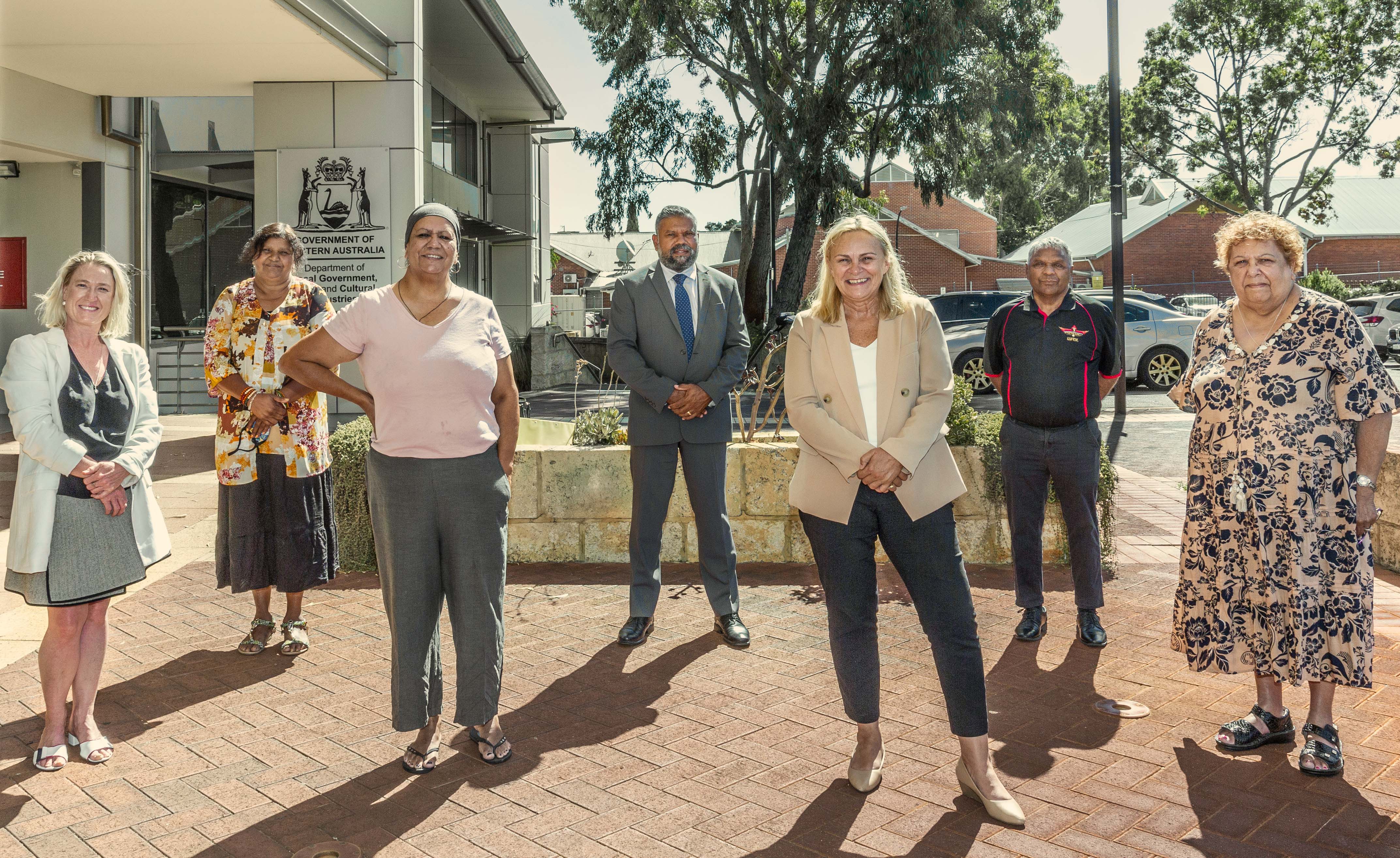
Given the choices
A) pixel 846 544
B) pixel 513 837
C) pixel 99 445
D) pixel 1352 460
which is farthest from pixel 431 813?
pixel 1352 460

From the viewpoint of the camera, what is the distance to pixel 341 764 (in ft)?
12.5

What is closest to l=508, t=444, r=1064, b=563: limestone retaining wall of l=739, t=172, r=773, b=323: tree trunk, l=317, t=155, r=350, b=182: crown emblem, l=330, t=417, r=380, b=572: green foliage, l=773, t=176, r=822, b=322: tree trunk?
l=330, t=417, r=380, b=572: green foliage

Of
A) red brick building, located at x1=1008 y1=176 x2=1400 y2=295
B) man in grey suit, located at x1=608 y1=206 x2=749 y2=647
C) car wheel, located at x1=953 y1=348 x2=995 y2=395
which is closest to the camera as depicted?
man in grey suit, located at x1=608 y1=206 x2=749 y2=647

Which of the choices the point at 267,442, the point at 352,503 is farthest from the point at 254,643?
the point at 352,503

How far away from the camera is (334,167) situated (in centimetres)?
1291

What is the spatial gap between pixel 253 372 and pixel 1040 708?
3615mm

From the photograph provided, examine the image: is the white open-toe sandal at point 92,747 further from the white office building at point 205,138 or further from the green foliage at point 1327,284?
the green foliage at point 1327,284

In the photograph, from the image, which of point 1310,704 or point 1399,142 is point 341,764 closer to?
point 1310,704

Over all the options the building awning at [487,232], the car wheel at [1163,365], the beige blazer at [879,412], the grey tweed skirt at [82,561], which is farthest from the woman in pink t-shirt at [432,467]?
the car wheel at [1163,365]

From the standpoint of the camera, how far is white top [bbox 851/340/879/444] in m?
3.54

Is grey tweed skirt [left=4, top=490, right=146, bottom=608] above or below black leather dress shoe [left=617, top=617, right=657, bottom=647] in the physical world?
above

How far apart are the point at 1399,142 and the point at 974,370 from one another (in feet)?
67.7

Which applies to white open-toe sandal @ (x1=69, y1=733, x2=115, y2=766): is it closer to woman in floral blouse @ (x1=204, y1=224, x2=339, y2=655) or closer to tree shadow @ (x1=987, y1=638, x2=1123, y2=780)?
woman in floral blouse @ (x1=204, y1=224, x2=339, y2=655)

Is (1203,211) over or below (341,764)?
over
